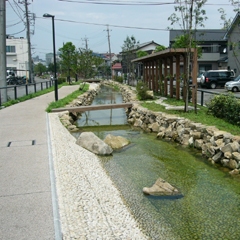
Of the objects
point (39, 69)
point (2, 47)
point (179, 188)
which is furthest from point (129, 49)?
point (39, 69)

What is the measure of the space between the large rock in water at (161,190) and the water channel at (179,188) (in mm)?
143

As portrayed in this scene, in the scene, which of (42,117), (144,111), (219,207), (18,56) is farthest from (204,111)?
(18,56)

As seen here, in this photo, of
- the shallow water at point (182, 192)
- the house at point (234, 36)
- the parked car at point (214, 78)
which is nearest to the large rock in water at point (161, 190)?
the shallow water at point (182, 192)

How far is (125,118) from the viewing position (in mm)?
16375

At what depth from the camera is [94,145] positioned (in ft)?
28.3

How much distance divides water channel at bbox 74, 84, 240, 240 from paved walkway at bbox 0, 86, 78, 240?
56.1 inches

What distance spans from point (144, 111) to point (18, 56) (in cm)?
6351

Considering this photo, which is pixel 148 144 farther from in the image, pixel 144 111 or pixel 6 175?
pixel 6 175

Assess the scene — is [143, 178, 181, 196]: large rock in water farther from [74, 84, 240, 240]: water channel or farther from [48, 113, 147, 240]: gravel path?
[48, 113, 147, 240]: gravel path

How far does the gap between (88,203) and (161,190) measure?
172cm

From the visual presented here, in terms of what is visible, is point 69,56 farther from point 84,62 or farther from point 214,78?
point 214,78

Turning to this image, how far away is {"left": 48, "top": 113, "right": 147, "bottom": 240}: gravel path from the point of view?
3.98m

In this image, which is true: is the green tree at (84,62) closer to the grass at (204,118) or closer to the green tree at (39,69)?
the grass at (204,118)

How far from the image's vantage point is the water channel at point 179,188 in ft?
15.6
